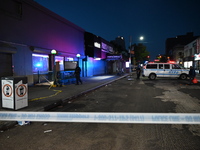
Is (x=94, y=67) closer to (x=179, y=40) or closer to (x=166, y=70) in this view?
(x=166, y=70)

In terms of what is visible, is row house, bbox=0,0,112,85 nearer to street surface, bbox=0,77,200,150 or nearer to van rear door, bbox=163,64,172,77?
street surface, bbox=0,77,200,150

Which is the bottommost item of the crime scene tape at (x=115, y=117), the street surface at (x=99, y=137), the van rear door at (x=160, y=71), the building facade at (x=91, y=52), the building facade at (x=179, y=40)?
the street surface at (x=99, y=137)

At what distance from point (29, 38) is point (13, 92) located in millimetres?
9408

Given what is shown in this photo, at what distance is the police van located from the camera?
20.8 metres

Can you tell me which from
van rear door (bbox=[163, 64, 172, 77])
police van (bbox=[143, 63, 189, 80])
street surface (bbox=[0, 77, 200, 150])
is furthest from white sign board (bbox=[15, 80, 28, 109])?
van rear door (bbox=[163, 64, 172, 77])

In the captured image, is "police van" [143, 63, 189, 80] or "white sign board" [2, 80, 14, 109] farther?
"police van" [143, 63, 189, 80]

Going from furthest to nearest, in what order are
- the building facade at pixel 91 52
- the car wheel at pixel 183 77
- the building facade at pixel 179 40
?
1. the building facade at pixel 179 40
2. the building facade at pixel 91 52
3. the car wheel at pixel 183 77

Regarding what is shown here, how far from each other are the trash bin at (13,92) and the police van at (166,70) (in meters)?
17.5

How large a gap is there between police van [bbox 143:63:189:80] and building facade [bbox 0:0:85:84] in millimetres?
10301

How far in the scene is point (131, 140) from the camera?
414 cm

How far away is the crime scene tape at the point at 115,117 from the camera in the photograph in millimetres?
3461

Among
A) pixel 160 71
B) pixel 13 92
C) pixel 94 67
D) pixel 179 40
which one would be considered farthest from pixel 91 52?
pixel 179 40

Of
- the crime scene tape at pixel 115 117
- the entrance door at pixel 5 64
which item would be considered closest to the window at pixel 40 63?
the entrance door at pixel 5 64

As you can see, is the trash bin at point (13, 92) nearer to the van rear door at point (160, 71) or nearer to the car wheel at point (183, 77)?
the van rear door at point (160, 71)
